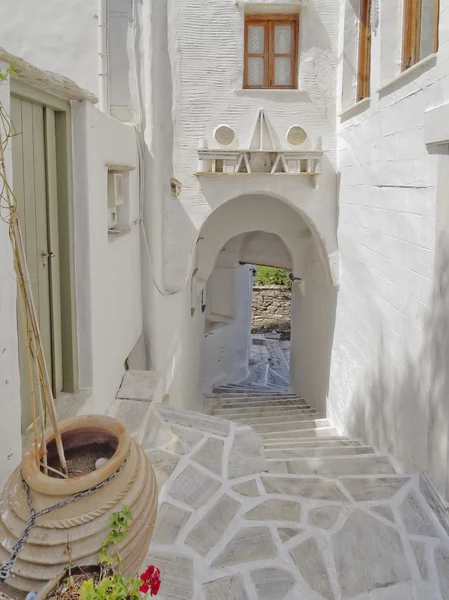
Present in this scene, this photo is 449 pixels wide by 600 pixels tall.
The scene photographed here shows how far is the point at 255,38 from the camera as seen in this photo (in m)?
6.50

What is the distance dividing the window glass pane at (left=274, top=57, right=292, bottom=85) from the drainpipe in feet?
6.32

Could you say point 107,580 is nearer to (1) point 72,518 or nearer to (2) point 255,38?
(1) point 72,518

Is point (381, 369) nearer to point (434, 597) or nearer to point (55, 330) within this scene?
point (434, 597)

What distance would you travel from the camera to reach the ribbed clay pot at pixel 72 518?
1.92 m

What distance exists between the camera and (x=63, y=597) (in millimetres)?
1689

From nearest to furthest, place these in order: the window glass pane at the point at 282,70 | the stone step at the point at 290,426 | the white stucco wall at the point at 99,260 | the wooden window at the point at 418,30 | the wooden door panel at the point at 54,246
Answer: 1. the wooden door panel at the point at 54,246
2. the white stucco wall at the point at 99,260
3. the wooden window at the point at 418,30
4. the window glass pane at the point at 282,70
5. the stone step at the point at 290,426

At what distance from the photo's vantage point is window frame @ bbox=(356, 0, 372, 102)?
5836 millimetres

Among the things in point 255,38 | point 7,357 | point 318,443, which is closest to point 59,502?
→ point 7,357

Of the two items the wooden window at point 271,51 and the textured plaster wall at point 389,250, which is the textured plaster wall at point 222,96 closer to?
the wooden window at point 271,51

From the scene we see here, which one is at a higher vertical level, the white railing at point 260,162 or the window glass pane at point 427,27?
the window glass pane at point 427,27

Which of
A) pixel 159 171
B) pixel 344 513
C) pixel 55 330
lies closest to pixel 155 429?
pixel 55 330

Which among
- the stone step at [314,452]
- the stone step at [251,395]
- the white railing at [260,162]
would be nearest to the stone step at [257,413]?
the stone step at [251,395]

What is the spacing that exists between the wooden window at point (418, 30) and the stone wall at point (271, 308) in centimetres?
1380

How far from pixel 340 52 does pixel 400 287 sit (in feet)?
10.5
